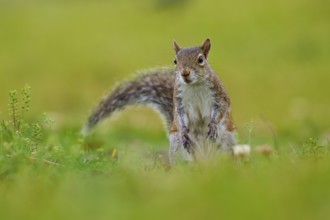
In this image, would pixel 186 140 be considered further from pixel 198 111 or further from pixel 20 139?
pixel 20 139

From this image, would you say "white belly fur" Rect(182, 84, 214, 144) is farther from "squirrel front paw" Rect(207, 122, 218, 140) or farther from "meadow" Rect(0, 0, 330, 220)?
"meadow" Rect(0, 0, 330, 220)

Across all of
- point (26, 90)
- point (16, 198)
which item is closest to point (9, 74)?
point (26, 90)

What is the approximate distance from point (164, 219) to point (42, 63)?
89.5 ft

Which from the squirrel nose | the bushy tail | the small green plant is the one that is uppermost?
the bushy tail

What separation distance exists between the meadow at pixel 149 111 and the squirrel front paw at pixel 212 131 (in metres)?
0.25

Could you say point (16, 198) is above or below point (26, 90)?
below

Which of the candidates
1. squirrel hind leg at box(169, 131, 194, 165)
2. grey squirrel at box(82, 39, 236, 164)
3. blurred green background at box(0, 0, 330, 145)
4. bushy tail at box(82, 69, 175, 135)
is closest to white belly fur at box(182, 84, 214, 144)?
grey squirrel at box(82, 39, 236, 164)

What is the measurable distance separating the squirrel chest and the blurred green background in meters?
14.7

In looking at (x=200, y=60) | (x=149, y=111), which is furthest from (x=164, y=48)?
(x=200, y=60)

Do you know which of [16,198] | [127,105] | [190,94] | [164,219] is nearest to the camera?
[164,219]

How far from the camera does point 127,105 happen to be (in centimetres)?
860

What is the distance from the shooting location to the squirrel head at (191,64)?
22.9 ft

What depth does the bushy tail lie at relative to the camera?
8.44m

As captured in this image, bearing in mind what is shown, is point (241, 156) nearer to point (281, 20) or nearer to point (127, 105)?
point (127, 105)
